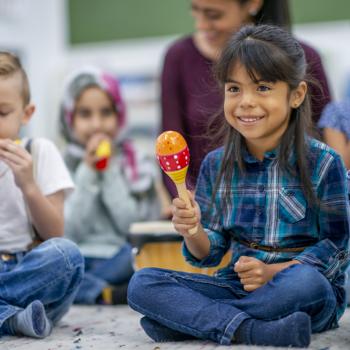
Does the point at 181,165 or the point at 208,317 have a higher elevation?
the point at 181,165

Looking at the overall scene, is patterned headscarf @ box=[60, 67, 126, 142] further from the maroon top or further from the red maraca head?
the red maraca head

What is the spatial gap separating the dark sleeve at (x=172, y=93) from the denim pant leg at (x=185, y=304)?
3.27ft

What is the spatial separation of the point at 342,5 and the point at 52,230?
280 centimetres

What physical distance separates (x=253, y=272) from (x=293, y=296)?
9 cm

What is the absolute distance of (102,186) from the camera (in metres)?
2.30

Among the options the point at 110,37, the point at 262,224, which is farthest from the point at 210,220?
the point at 110,37

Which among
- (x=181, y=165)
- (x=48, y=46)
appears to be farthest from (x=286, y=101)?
(x=48, y=46)

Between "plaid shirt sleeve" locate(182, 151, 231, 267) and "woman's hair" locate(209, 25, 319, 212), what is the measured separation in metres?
0.04

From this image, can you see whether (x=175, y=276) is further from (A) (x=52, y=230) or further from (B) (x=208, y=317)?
(A) (x=52, y=230)

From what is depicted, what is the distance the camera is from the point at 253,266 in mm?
1308

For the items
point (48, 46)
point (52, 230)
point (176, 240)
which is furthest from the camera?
point (48, 46)

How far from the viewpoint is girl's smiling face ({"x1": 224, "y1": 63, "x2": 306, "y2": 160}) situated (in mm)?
1356

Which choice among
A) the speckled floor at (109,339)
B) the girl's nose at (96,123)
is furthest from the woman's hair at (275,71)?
the girl's nose at (96,123)

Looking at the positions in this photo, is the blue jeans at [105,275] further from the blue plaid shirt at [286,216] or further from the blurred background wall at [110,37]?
the blurred background wall at [110,37]
